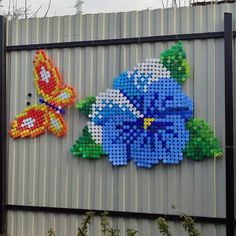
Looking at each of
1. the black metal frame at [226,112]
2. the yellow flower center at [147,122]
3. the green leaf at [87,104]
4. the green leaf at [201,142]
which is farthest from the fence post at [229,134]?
the green leaf at [87,104]

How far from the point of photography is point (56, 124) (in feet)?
18.8

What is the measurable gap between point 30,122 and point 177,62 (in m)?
1.90

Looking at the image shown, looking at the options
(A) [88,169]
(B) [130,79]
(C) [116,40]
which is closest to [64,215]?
(A) [88,169]

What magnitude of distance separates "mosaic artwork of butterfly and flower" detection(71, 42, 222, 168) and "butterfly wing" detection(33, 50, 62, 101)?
0.40 m

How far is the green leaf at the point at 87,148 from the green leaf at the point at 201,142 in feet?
3.28

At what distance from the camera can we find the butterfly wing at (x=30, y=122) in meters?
5.80

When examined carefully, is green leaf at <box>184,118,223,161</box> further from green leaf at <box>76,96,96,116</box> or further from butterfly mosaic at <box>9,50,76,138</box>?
butterfly mosaic at <box>9,50,76,138</box>

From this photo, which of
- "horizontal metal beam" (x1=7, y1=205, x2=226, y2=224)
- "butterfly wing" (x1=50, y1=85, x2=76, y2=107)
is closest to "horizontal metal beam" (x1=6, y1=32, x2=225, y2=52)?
"butterfly wing" (x1=50, y1=85, x2=76, y2=107)

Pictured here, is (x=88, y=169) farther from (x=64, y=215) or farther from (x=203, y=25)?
(x=203, y=25)

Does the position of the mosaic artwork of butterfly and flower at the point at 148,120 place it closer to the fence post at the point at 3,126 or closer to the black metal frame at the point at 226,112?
the black metal frame at the point at 226,112

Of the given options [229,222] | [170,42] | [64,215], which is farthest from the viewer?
[64,215]

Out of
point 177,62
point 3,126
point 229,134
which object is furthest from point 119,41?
point 3,126

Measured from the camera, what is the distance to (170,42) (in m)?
5.38

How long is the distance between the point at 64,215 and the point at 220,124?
2097mm
